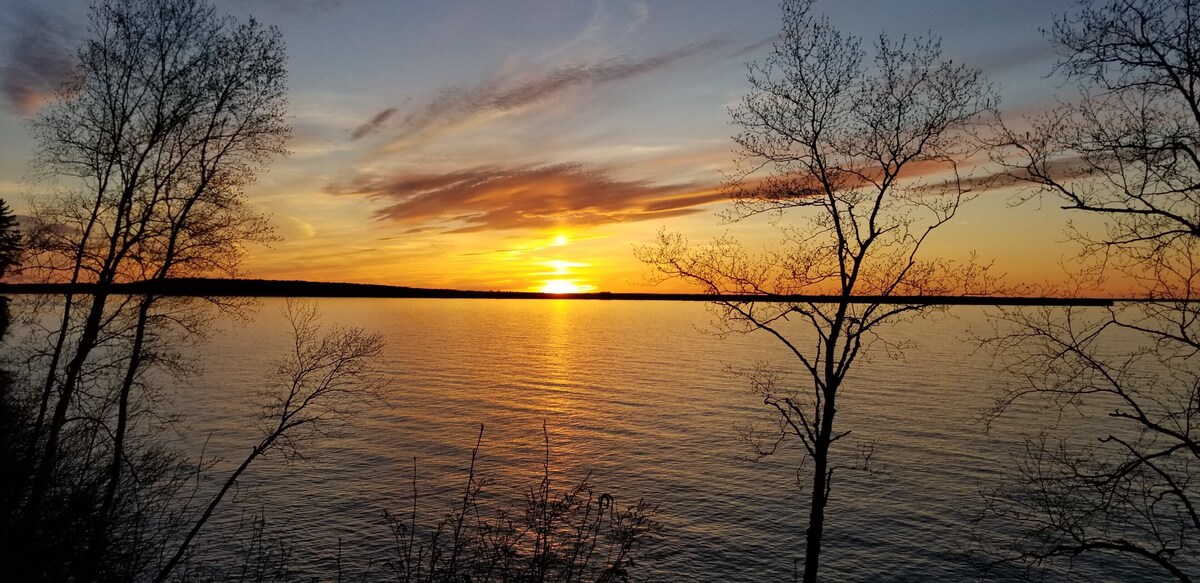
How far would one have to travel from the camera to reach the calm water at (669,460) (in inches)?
1215

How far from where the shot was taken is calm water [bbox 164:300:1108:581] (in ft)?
101

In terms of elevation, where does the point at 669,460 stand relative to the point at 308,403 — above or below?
below

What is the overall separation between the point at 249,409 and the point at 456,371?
116 ft

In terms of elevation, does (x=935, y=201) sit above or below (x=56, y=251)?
above

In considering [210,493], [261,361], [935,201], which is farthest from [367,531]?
[261,361]

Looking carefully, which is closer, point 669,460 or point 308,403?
point 669,460

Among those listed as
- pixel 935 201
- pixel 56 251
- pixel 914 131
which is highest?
pixel 914 131

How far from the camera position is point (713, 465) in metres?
44.3

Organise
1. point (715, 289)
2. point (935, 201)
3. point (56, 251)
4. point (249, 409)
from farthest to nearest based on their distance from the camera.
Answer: point (249, 409), point (56, 251), point (715, 289), point (935, 201)

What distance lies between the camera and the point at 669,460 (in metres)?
45.5

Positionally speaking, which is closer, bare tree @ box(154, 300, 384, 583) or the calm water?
bare tree @ box(154, 300, 384, 583)

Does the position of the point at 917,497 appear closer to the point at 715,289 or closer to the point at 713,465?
the point at 713,465

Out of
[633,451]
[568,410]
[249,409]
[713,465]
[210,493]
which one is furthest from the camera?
[568,410]

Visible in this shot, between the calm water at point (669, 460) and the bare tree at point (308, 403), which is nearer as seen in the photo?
the bare tree at point (308, 403)
